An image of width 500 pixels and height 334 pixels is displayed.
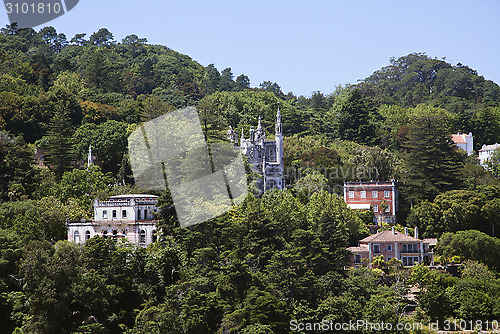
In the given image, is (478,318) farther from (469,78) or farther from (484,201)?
(469,78)

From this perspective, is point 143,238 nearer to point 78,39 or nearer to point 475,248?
point 475,248

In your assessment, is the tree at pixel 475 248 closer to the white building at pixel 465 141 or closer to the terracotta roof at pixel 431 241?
the terracotta roof at pixel 431 241

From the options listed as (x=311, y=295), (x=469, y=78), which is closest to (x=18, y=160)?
(x=311, y=295)

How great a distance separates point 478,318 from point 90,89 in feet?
182

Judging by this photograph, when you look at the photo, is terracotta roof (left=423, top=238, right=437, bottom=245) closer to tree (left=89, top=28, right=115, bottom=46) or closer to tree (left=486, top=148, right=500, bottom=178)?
tree (left=486, top=148, right=500, bottom=178)

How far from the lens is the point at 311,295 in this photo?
151 ft

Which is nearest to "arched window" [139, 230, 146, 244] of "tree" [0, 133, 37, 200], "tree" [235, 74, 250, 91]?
"tree" [0, 133, 37, 200]

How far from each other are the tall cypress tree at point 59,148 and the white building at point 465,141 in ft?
163

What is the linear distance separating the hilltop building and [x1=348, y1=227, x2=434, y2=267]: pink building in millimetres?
12047

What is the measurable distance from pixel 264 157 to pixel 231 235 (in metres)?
17.2

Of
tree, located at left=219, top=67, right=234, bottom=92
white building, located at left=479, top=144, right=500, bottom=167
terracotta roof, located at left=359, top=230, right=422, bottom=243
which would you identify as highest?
tree, located at left=219, top=67, right=234, bottom=92

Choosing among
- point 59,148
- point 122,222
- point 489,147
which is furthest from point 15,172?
point 489,147

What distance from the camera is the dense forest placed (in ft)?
138

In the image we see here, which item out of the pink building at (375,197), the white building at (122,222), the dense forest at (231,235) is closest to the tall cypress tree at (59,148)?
the dense forest at (231,235)
